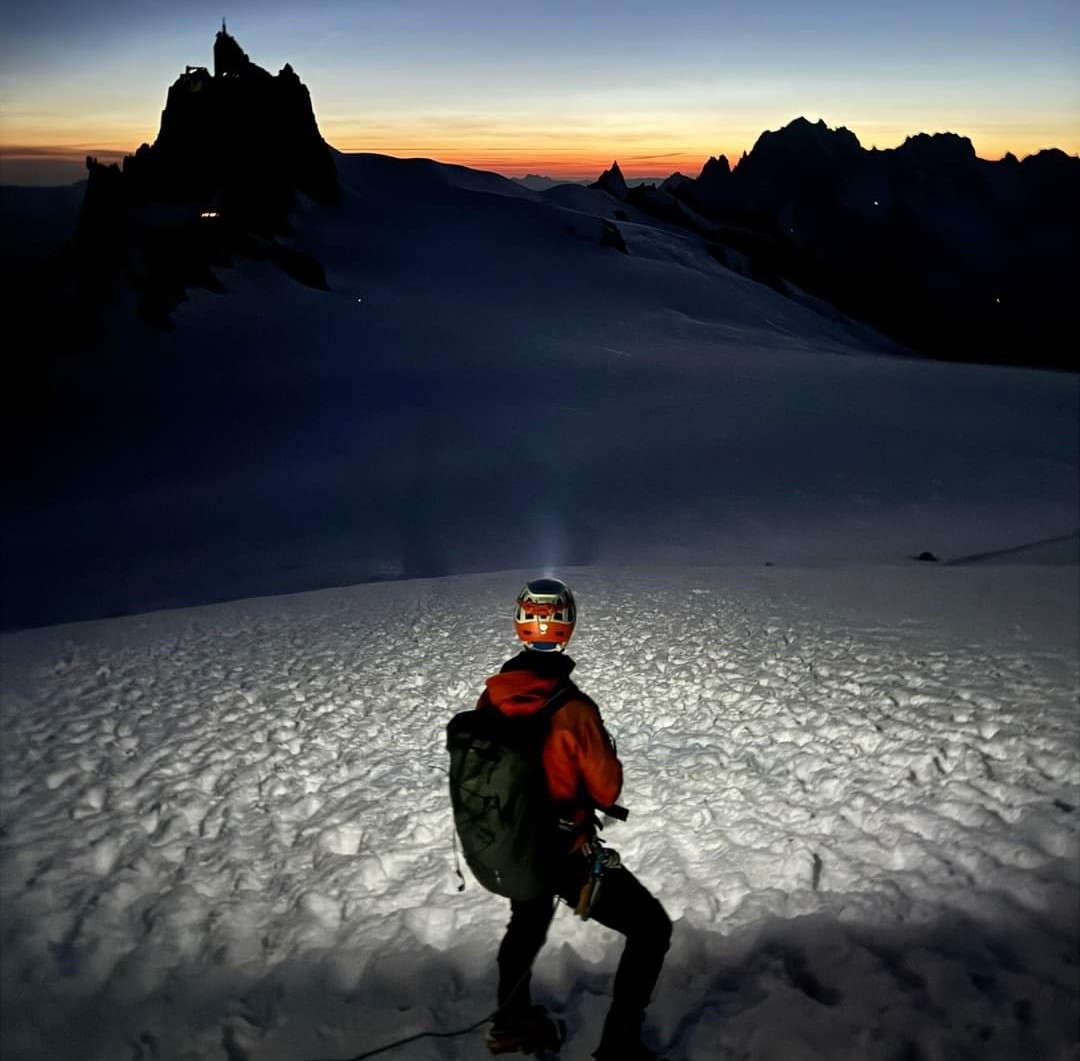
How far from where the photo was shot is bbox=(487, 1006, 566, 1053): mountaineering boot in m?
4.18

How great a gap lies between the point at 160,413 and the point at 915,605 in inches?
1017

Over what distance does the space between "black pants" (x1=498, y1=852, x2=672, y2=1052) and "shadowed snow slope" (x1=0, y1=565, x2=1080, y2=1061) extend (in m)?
0.63

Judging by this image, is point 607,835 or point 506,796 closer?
point 506,796

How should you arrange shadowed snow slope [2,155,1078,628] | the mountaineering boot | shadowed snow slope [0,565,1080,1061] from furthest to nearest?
shadowed snow slope [2,155,1078,628] → shadowed snow slope [0,565,1080,1061] → the mountaineering boot

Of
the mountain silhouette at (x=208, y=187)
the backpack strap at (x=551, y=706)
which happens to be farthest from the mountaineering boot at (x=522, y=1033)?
the mountain silhouette at (x=208, y=187)

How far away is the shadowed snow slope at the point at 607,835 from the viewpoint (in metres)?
4.59

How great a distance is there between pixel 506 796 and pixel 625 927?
36.1 inches

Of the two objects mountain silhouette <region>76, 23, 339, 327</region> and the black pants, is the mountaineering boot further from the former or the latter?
mountain silhouette <region>76, 23, 339, 327</region>

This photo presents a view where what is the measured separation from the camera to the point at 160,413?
2992cm

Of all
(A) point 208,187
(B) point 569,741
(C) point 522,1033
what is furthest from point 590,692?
(A) point 208,187

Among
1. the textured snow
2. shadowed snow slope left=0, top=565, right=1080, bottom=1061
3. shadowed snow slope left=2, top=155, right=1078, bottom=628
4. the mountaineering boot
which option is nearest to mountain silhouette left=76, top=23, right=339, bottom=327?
shadowed snow slope left=2, top=155, right=1078, bottom=628

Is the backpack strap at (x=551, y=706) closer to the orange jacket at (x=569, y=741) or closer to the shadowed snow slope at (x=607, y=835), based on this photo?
the orange jacket at (x=569, y=741)

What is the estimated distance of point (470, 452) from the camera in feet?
81.7

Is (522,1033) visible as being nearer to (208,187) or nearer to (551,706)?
(551,706)
